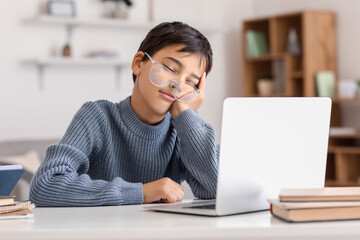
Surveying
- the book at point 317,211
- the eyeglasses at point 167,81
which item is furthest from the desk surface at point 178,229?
the eyeglasses at point 167,81

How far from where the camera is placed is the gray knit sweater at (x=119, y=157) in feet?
4.98

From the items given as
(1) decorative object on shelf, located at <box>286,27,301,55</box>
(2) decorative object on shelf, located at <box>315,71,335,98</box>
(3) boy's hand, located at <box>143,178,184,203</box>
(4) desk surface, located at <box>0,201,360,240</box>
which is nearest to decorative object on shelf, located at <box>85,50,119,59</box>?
(1) decorative object on shelf, located at <box>286,27,301,55</box>

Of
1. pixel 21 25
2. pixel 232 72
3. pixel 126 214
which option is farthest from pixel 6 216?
pixel 232 72

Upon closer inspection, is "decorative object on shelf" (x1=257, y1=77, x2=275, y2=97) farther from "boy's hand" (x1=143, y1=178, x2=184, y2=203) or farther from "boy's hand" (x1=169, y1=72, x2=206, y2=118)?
"boy's hand" (x1=143, y1=178, x2=184, y2=203)

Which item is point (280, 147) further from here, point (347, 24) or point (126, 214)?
point (347, 24)

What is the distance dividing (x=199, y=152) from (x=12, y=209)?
0.53m

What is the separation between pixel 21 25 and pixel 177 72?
314 cm

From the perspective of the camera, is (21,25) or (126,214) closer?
(126,214)

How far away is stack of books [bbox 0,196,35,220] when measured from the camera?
49.9 inches

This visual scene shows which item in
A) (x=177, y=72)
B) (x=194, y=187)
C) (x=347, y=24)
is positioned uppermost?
(x=347, y=24)

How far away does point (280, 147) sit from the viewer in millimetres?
1289

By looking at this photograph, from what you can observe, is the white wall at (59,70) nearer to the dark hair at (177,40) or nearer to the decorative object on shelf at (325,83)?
the decorative object on shelf at (325,83)

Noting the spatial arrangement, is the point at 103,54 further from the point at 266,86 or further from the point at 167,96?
the point at 167,96

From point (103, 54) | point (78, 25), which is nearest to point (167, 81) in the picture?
point (103, 54)
